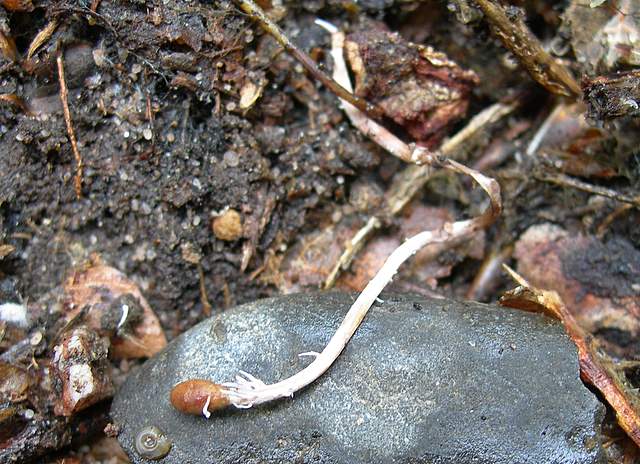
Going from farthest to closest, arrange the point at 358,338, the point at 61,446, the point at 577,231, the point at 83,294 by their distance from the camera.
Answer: the point at 577,231
the point at 83,294
the point at 61,446
the point at 358,338

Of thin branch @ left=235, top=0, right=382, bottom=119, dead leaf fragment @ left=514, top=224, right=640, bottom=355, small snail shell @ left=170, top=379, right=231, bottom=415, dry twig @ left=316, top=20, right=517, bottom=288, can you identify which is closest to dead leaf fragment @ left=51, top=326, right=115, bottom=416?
small snail shell @ left=170, top=379, right=231, bottom=415

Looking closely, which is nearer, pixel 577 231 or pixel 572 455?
pixel 572 455

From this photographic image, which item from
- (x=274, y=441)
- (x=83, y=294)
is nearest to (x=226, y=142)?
(x=83, y=294)

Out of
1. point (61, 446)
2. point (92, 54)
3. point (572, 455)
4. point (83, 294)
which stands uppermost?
point (92, 54)

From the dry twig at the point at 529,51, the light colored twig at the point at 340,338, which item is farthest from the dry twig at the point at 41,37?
the dry twig at the point at 529,51

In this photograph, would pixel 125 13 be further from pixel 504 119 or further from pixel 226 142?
pixel 504 119

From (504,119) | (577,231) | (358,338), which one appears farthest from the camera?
(504,119)
